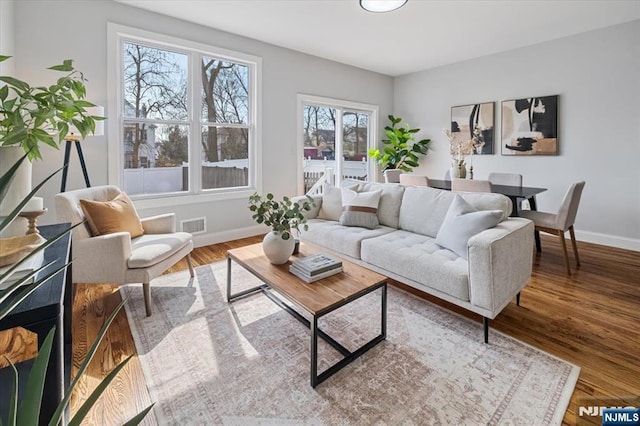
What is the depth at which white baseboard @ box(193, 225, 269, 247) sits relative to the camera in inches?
162

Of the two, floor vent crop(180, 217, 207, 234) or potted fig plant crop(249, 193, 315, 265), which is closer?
potted fig plant crop(249, 193, 315, 265)

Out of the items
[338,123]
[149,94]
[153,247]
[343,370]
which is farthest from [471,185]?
[149,94]

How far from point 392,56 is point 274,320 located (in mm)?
4462

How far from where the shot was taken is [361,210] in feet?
10.6

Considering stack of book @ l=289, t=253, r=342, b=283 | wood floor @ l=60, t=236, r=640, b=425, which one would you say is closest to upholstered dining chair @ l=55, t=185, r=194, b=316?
wood floor @ l=60, t=236, r=640, b=425

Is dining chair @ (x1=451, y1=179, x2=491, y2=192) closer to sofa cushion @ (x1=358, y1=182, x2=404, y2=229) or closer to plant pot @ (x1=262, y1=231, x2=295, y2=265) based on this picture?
sofa cushion @ (x1=358, y1=182, x2=404, y2=229)

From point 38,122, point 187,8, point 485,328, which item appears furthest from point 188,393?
point 187,8

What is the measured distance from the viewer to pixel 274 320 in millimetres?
2330

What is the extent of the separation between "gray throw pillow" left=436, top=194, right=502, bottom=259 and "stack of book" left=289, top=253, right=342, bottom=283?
0.91 m

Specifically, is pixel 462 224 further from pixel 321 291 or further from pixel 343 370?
pixel 343 370

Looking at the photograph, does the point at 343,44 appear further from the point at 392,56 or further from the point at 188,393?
the point at 188,393

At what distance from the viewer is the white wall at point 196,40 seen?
3.00 metres

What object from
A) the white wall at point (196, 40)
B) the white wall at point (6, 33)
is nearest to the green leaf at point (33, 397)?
the white wall at point (6, 33)

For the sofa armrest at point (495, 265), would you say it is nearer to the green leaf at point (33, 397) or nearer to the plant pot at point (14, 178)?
the green leaf at point (33, 397)
